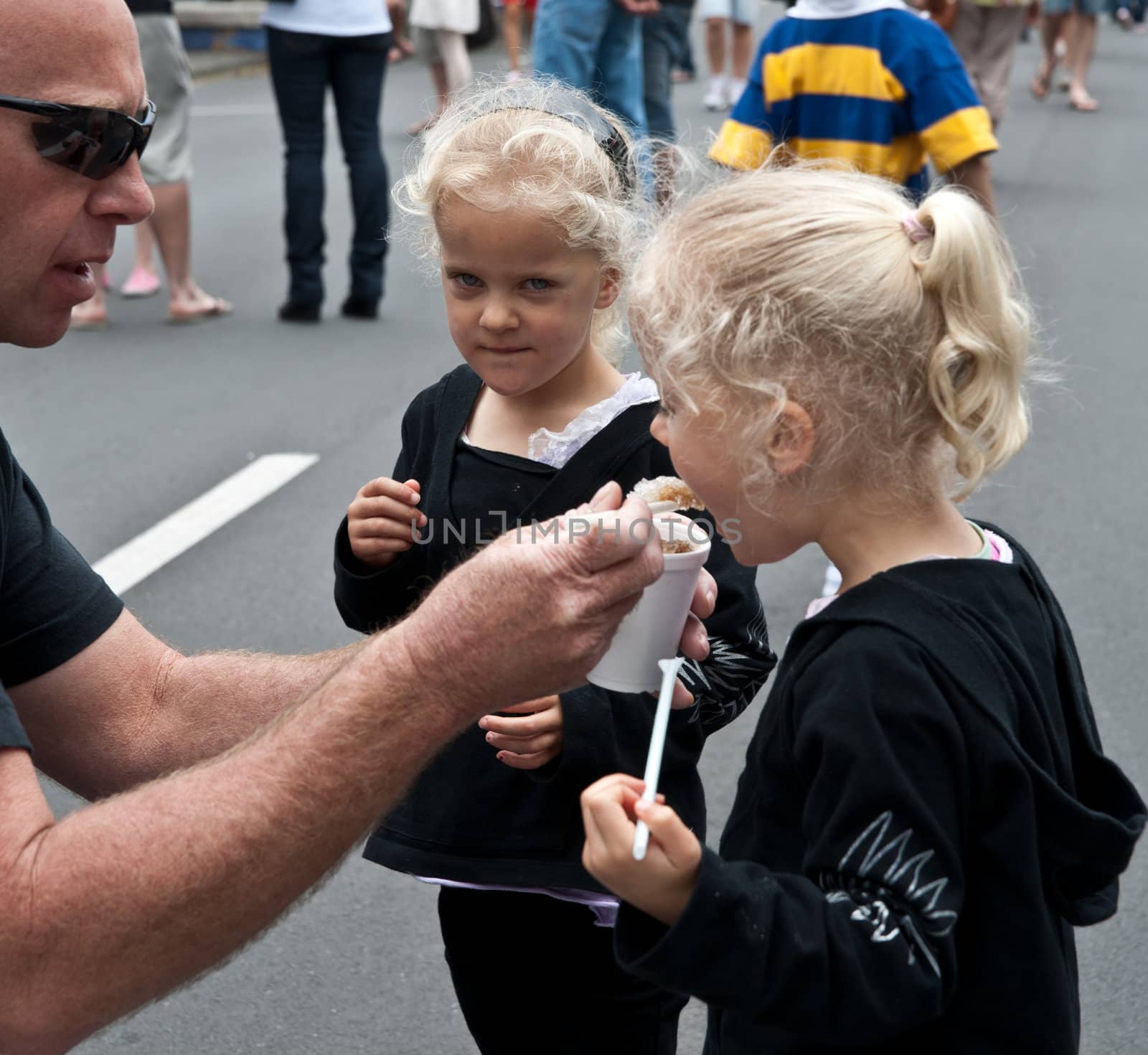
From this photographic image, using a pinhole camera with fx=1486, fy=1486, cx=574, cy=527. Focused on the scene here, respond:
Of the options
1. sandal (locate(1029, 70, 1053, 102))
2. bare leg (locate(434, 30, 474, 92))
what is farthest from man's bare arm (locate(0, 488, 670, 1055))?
sandal (locate(1029, 70, 1053, 102))

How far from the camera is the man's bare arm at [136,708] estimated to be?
2.17m

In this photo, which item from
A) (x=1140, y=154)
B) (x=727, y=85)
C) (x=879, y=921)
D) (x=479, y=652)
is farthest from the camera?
(x=727, y=85)

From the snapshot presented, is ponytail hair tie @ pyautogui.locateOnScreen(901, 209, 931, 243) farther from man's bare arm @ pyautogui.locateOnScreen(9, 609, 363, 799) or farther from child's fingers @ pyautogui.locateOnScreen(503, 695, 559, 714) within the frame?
man's bare arm @ pyautogui.locateOnScreen(9, 609, 363, 799)

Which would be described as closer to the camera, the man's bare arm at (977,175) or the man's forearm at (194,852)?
the man's forearm at (194,852)

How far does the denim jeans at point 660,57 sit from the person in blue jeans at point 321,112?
195cm

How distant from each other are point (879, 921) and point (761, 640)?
65 cm

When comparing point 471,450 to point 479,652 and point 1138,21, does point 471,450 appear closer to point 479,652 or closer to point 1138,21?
point 479,652

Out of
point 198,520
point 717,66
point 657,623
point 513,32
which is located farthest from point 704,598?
point 513,32

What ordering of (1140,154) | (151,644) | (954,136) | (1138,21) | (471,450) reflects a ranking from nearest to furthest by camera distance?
(471,450) → (151,644) → (954,136) → (1140,154) → (1138,21)

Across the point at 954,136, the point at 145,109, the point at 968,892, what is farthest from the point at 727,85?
the point at 968,892

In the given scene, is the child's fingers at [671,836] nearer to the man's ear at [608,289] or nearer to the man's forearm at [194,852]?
the man's forearm at [194,852]

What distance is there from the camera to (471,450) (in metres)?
2.07

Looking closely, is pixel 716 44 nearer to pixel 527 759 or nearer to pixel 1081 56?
pixel 1081 56

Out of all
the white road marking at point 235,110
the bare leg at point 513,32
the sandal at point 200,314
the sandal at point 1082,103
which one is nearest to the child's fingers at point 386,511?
the sandal at point 200,314
